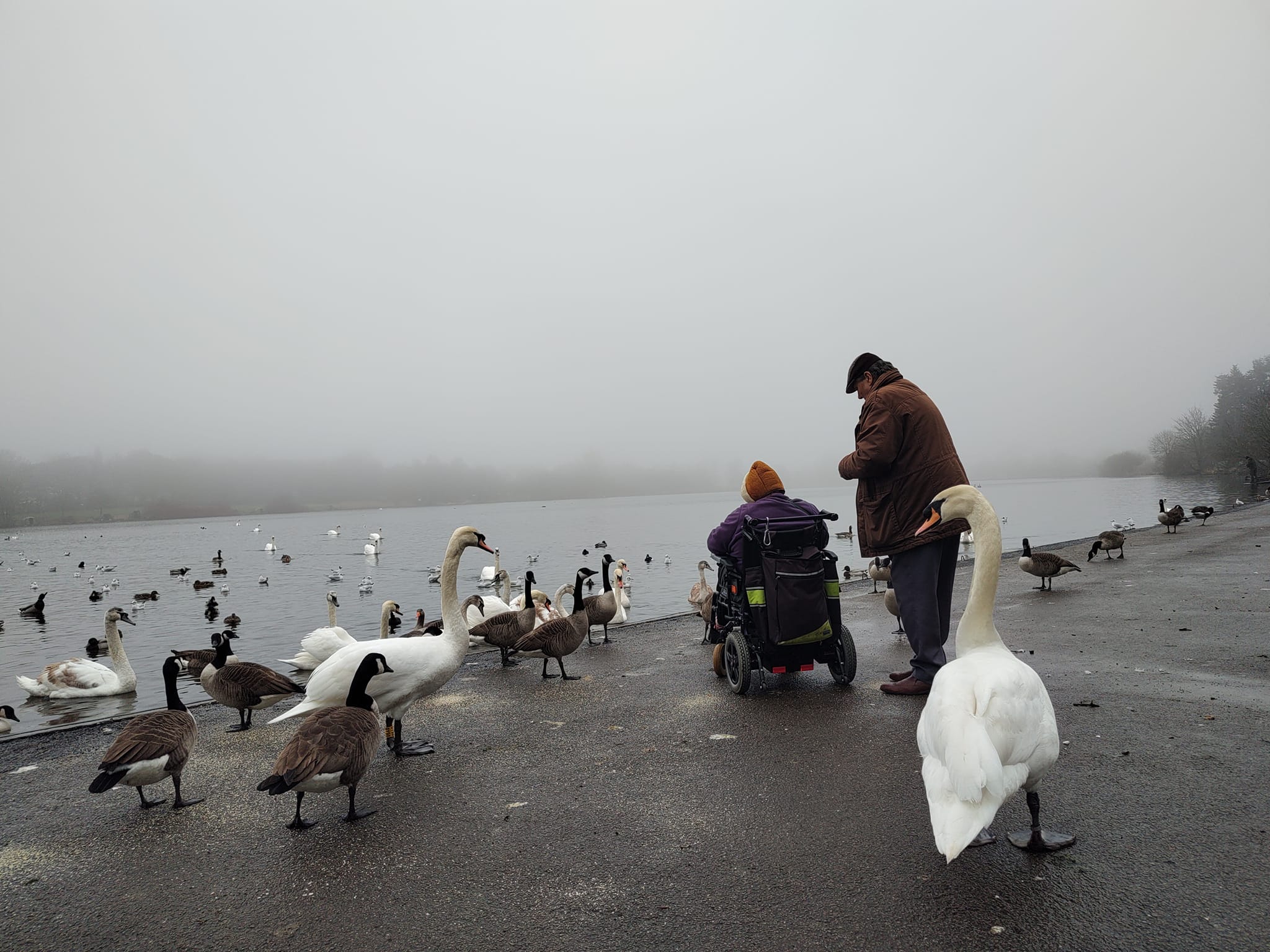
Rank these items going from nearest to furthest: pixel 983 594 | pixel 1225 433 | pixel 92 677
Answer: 1. pixel 983 594
2. pixel 92 677
3. pixel 1225 433

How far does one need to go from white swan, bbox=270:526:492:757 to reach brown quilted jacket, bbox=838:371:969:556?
12.9 feet

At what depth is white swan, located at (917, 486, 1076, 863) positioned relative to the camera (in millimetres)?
2938

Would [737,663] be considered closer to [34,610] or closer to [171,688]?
[171,688]

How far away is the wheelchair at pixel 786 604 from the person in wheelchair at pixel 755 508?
0.37ft

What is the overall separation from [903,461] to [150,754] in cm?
641

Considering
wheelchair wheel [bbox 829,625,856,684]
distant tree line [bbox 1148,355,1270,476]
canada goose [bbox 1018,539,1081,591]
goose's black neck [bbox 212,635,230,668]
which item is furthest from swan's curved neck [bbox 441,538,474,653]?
distant tree line [bbox 1148,355,1270,476]

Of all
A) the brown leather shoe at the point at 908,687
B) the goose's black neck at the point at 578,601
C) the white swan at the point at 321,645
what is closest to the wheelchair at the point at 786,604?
the brown leather shoe at the point at 908,687

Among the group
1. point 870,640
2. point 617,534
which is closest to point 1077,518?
point 617,534

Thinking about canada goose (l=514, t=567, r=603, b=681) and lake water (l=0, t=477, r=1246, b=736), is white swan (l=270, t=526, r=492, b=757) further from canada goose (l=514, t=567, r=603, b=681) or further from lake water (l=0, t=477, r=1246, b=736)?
lake water (l=0, t=477, r=1246, b=736)

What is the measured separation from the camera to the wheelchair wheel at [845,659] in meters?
6.97

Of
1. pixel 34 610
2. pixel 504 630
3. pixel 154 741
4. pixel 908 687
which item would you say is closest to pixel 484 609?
pixel 504 630

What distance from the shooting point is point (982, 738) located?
3.07m

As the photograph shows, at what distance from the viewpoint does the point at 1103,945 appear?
279 centimetres

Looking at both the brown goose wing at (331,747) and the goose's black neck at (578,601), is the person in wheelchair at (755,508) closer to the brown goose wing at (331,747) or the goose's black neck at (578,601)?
the goose's black neck at (578,601)
